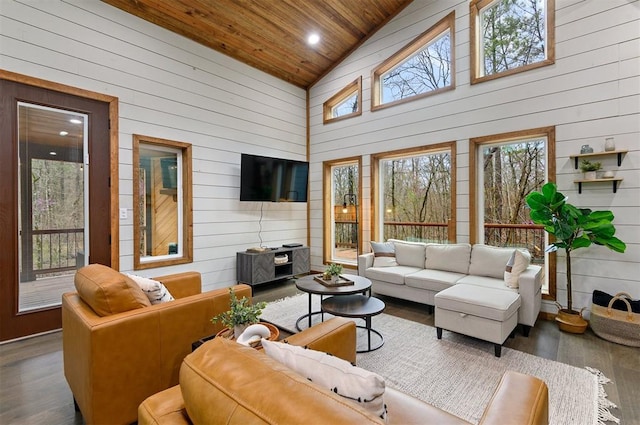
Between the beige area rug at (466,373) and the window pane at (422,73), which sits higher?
the window pane at (422,73)

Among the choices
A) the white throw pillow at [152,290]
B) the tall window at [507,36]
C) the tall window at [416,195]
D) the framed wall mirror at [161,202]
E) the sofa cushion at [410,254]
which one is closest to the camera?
the white throw pillow at [152,290]

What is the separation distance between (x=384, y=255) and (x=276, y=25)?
12.4 ft

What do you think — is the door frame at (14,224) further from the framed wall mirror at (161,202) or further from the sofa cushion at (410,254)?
the sofa cushion at (410,254)

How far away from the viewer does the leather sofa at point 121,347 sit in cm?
161

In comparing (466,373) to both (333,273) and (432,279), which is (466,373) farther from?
(333,273)

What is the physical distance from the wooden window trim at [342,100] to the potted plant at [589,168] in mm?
3235

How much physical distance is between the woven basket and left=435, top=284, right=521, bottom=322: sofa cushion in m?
0.81

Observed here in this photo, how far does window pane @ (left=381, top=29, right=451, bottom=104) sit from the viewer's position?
15.0 ft

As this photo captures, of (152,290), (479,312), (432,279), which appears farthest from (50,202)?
(479,312)

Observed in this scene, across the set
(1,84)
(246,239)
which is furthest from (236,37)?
(246,239)

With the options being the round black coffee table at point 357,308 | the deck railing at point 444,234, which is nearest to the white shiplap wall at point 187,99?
the deck railing at point 444,234

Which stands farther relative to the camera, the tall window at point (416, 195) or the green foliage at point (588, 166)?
the tall window at point (416, 195)

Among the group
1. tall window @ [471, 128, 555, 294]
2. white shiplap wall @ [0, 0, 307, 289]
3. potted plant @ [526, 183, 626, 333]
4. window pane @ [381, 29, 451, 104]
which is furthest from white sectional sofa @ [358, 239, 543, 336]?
window pane @ [381, 29, 451, 104]

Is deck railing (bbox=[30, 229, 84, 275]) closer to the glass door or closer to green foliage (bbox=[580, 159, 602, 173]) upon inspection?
the glass door
